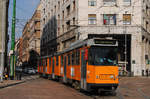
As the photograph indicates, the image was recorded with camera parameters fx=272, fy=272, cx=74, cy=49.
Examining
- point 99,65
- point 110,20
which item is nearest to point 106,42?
point 99,65

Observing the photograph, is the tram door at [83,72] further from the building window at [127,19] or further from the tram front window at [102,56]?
the building window at [127,19]

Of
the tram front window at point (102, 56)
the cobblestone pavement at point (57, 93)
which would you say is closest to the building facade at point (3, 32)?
the cobblestone pavement at point (57, 93)

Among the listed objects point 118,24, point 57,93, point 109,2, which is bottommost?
point 57,93

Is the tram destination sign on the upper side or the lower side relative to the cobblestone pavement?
upper

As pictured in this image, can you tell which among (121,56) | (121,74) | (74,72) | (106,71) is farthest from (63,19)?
(106,71)

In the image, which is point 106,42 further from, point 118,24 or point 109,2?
point 109,2

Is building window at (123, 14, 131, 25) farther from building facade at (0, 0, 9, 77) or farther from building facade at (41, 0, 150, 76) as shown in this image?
building facade at (0, 0, 9, 77)

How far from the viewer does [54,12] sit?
61531 mm

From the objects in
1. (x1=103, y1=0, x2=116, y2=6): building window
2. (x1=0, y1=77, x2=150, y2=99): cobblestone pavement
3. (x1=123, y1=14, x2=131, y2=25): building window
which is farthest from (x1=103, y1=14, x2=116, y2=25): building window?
(x1=0, y1=77, x2=150, y2=99): cobblestone pavement

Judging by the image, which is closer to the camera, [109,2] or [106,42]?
[106,42]

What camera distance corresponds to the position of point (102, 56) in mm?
14570

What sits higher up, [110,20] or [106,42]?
[110,20]

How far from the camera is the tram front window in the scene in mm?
14523

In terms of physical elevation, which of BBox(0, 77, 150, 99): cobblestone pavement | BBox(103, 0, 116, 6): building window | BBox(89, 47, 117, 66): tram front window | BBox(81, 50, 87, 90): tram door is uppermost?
BBox(103, 0, 116, 6): building window
